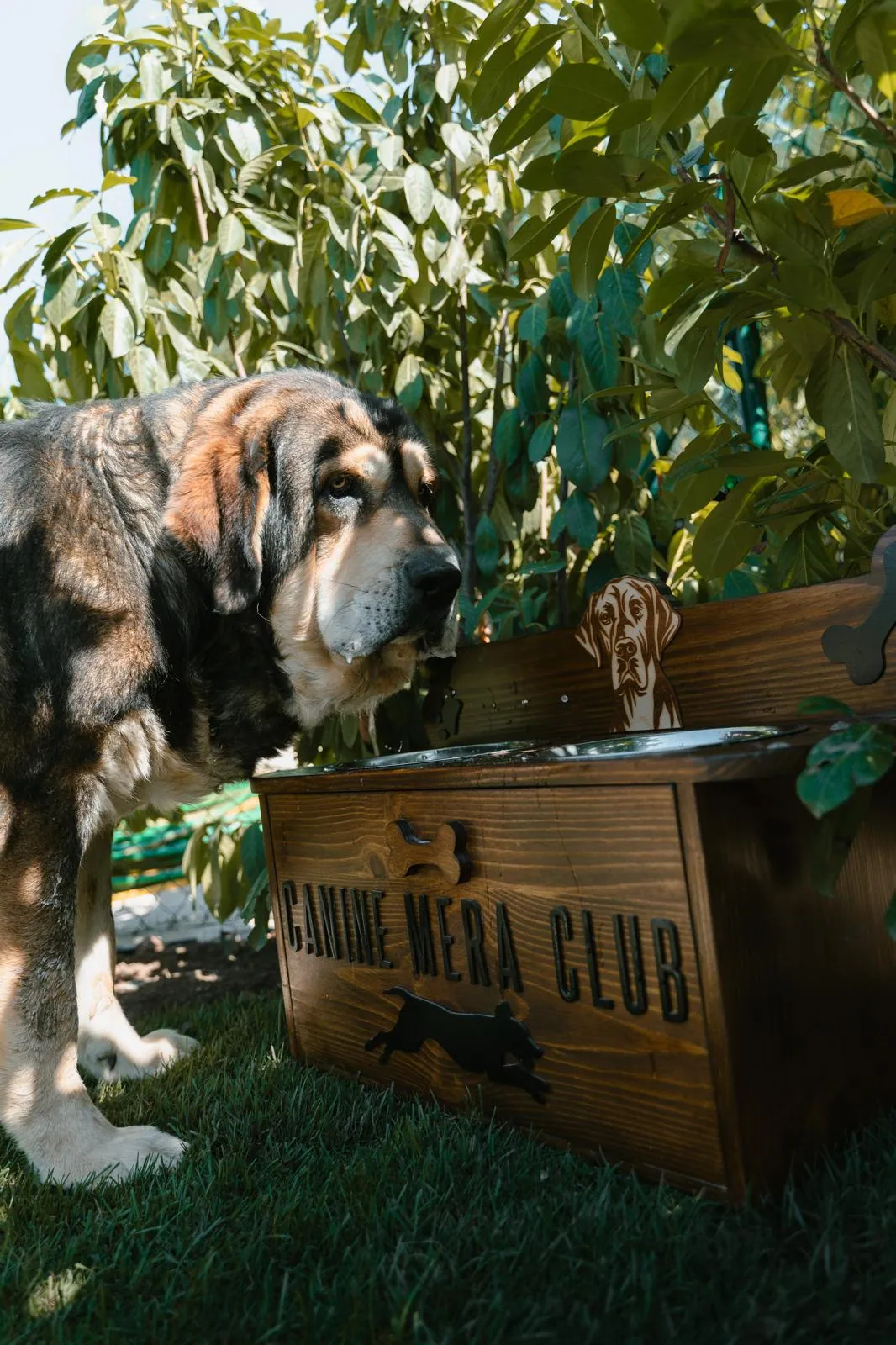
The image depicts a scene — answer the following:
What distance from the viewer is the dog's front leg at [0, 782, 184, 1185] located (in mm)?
1766

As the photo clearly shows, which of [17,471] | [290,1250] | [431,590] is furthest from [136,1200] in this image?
[17,471]

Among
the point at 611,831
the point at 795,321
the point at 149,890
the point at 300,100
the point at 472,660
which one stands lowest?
the point at 149,890

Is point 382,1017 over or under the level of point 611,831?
under

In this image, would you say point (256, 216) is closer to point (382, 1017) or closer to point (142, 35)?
point (142, 35)

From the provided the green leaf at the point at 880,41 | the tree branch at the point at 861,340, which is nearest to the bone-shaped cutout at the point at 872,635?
the tree branch at the point at 861,340

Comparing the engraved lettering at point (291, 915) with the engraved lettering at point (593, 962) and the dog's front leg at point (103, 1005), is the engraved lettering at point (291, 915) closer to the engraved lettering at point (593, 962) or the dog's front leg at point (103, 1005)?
Answer: the dog's front leg at point (103, 1005)

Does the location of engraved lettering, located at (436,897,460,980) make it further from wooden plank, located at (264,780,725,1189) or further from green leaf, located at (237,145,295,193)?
green leaf, located at (237,145,295,193)

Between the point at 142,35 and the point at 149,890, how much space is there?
3.33 metres

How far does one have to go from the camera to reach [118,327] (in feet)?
8.41

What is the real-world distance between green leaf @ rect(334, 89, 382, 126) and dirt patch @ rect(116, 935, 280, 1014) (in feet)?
7.54

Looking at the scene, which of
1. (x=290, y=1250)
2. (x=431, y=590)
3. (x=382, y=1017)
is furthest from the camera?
(x=431, y=590)

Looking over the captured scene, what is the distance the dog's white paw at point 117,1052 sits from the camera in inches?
90.9

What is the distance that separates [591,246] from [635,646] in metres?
0.70

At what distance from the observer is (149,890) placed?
15.2 ft
